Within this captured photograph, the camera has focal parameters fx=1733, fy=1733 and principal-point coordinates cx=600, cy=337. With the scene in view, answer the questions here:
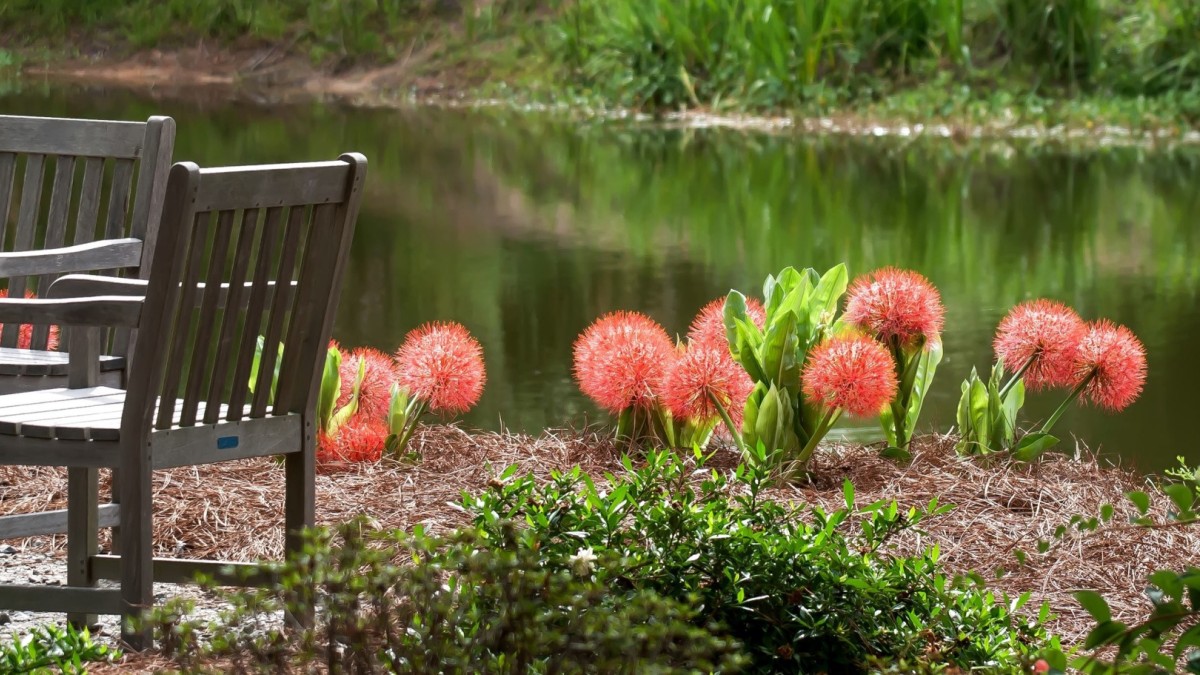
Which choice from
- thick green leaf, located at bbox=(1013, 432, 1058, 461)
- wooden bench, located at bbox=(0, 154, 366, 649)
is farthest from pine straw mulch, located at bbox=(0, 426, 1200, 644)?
wooden bench, located at bbox=(0, 154, 366, 649)

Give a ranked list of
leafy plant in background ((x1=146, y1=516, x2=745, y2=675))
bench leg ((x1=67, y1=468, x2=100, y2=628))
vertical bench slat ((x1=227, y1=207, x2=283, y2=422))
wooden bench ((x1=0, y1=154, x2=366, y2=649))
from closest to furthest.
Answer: leafy plant in background ((x1=146, y1=516, x2=745, y2=675)) < wooden bench ((x1=0, y1=154, x2=366, y2=649)) < vertical bench slat ((x1=227, y1=207, x2=283, y2=422)) < bench leg ((x1=67, y1=468, x2=100, y2=628))

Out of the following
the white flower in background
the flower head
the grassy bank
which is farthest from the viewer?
the grassy bank

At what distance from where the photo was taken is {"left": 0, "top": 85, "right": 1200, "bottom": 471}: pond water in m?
6.70

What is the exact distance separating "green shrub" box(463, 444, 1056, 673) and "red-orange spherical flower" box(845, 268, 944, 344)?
1410 millimetres

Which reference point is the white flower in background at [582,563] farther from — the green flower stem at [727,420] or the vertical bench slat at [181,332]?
the green flower stem at [727,420]

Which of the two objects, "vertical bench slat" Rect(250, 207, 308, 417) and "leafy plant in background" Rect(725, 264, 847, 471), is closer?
"vertical bench slat" Rect(250, 207, 308, 417)

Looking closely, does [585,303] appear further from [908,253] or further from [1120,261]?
[1120,261]

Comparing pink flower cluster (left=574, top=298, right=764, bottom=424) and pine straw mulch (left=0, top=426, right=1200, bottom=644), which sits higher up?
pink flower cluster (left=574, top=298, right=764, bottom=424)

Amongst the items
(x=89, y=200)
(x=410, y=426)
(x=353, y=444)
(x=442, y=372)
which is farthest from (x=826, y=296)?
(x=89, y=200)

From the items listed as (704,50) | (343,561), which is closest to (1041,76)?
(704,50)

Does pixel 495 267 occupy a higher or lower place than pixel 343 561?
higher

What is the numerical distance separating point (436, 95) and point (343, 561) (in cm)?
A: 1917

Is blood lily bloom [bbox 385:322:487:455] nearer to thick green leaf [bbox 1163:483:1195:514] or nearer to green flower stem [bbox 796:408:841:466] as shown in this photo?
green flower stem [bbox 796:408:841:466]

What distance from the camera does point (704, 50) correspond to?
1786 cm
